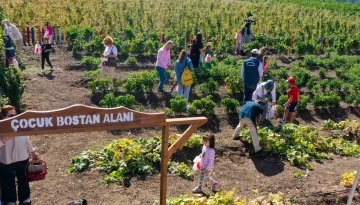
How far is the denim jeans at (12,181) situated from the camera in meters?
7.21

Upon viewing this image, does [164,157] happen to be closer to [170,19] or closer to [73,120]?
[73,120]

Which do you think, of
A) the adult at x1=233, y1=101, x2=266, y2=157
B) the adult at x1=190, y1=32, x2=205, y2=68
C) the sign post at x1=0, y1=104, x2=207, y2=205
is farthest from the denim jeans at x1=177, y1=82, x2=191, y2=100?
the sign post at x1=0, y1=104, x2=207, y2=205

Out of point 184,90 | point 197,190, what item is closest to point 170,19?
point 184,90

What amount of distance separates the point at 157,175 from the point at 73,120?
12.8 ft

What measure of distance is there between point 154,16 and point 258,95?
A: 1702cm

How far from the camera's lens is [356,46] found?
80.2 ft

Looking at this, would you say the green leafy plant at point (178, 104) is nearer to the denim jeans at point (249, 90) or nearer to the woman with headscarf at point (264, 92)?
the denim jeans at point (249, 90)

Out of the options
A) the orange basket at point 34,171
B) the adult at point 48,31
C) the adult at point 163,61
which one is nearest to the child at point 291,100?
the adult at point 163,61

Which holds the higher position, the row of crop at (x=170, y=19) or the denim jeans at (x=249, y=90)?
the row of crop at (x=170, y=19)

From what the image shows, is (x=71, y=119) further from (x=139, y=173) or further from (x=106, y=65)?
(x=106, y=65)

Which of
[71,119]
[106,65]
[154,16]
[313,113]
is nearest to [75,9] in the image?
[154,16]

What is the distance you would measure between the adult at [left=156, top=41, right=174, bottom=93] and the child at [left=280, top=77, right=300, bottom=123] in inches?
138

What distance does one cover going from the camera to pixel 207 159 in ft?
27.8

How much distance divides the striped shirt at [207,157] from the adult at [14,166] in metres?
2.86
